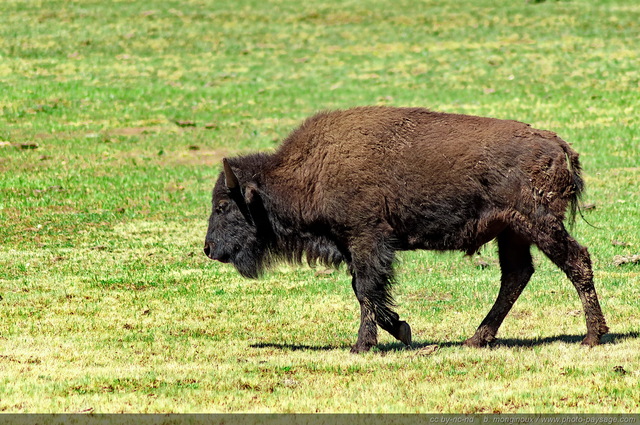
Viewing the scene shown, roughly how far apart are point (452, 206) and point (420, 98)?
19723 millimetres

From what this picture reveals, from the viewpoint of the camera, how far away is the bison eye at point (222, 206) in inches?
466

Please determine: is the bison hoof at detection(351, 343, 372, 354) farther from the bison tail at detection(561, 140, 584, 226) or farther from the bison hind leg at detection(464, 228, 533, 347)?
the bison tail at detection(561, 140, 584, 226)

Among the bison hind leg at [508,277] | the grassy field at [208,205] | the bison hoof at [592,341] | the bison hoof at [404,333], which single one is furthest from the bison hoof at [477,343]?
the bison hoof at [592,341]

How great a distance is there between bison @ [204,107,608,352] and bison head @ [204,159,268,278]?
0.13 feet

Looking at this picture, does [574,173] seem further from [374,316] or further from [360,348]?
[360,348]

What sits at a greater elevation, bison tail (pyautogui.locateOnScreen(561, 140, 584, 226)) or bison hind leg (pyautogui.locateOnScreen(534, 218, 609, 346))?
bison tail (pyautogui.locateOnScreen(561, 140, 584, 226))

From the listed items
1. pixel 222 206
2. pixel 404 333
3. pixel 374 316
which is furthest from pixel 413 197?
pixel 222 206

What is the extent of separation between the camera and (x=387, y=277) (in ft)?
35.7

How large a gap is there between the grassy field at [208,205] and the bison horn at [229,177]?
6.07 ft

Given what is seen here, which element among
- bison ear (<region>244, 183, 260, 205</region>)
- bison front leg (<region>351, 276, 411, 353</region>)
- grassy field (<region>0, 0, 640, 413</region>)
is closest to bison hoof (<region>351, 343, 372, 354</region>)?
bison front leg (<region>351, 276, 411, 353</region>)

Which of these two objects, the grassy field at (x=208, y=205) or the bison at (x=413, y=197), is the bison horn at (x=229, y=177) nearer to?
the bison at (x=413, y=197)

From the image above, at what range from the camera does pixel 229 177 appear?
11.5 m

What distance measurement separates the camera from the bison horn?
11398 mm

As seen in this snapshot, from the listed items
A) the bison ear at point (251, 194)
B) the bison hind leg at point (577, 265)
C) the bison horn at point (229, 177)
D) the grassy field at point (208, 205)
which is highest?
the bison horn at point (229, 177)
